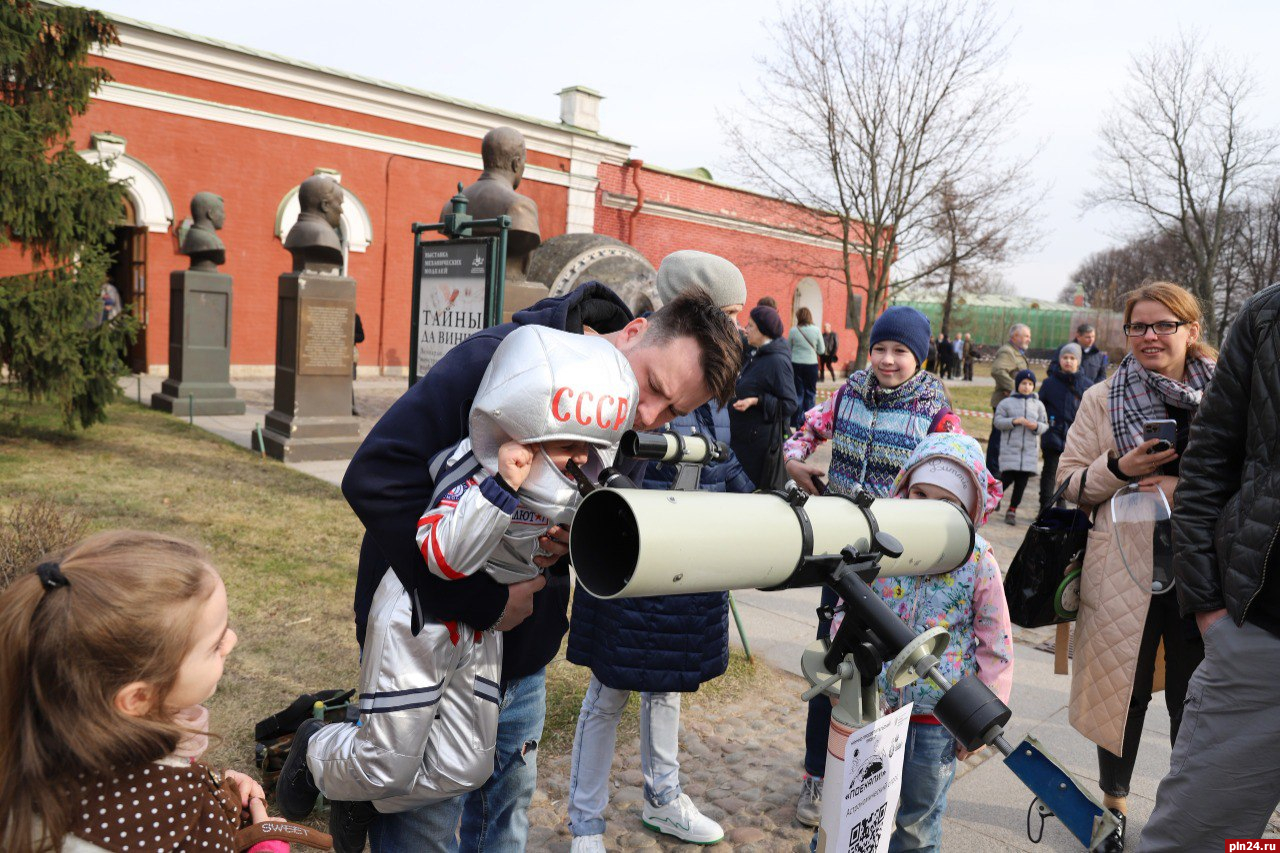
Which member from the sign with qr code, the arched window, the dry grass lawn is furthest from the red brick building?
the sign with qr code

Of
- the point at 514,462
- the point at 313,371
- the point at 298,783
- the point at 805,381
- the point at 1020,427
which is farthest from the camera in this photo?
the point at 805,381

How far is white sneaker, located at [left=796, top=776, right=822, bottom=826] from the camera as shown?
3.21 meters

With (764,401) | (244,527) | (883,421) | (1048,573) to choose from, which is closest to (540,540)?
(883,421)

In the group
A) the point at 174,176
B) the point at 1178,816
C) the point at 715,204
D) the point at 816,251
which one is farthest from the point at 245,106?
the point at 1178,816

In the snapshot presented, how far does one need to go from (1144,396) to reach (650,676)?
2.06 metres

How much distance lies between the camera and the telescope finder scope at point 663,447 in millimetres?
1646

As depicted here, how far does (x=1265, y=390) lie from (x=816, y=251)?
87.8 feet

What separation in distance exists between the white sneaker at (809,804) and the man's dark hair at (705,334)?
78.7 inches

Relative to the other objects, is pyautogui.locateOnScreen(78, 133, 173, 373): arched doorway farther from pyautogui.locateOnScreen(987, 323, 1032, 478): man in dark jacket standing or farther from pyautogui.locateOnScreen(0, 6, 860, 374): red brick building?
pyautogui.locateOnScreen(987, 323, 1032, 478): man in dark jacket standing

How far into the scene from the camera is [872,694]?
140cm

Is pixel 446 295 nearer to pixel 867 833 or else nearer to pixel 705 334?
pixel 705 334

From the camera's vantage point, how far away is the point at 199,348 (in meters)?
13.0

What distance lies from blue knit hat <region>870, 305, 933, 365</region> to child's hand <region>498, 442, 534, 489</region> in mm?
2094

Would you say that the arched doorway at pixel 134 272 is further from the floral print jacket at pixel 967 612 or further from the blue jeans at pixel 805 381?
the floral print jacket at pixel 967 612
